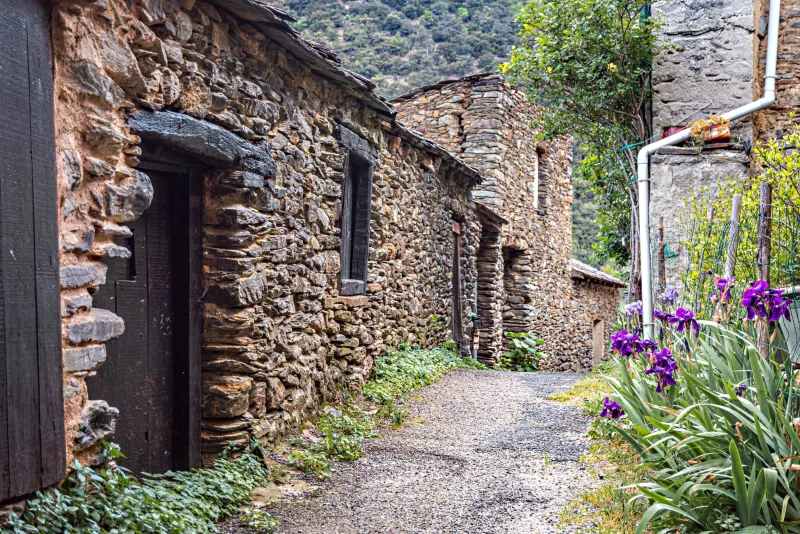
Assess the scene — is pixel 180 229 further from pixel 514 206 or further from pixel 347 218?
pixel 514 206

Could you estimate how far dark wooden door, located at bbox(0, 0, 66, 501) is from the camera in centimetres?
237

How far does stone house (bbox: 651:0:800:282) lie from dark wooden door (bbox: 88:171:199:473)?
4.04m

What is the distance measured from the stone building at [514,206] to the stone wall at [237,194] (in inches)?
193

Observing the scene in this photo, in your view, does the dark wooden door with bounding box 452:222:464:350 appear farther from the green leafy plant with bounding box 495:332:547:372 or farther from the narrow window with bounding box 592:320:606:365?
the narrow window with bounding box 592:320:606:365

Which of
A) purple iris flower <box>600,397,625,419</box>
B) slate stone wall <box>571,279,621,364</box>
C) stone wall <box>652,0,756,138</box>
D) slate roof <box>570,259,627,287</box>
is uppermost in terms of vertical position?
stone wall <box>652,0,756,138</box>

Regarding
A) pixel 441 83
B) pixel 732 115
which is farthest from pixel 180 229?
pixel 441 83

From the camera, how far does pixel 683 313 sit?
355 centimetres

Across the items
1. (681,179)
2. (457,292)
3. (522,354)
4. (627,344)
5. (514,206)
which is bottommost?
(522,354)

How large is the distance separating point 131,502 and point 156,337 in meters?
1.21

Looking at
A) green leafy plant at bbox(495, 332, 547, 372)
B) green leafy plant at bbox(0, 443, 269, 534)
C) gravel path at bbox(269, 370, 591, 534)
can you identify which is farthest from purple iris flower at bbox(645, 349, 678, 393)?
green leafy plant at bbox(495, 332, 547, 372)

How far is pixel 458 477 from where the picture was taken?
431 cm

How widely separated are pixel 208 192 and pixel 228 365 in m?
1.06

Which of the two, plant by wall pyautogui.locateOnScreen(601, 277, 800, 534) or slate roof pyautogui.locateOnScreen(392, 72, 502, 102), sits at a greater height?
slate roof pyautogui.locateOnScreen(392, 72, 502, 102)

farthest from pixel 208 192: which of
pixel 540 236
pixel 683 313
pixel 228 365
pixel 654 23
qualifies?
pixel 540 236
